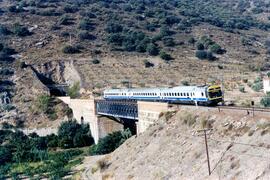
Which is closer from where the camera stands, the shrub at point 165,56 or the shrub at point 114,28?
the shrub at point 165,56

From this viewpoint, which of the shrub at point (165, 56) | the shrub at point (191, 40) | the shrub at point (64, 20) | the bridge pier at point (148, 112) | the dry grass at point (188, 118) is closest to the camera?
the dry grass at point (188, 118)

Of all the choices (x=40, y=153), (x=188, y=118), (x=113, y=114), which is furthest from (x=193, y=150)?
(x=40, y=153)

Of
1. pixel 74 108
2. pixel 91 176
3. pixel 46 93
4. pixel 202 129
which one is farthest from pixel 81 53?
pixel 202 129

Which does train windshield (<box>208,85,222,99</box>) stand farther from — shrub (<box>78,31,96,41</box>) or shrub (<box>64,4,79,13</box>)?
shrub (<box>64,4,79,13</box>)

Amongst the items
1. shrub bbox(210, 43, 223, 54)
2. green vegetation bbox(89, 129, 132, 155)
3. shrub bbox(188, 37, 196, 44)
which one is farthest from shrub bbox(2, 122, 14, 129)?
shrub bbox(188, 37, 196, 44)

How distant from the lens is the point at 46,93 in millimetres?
Answer: 90812

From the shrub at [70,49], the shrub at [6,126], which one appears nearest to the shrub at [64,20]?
the shrub at [70,49]

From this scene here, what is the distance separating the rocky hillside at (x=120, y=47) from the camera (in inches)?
3792

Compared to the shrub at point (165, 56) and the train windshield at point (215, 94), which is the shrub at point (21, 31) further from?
the train windshield at point (215, 94)

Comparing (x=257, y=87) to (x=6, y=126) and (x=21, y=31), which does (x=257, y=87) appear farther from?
(x=21, y=31)

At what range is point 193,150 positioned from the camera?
123 feet

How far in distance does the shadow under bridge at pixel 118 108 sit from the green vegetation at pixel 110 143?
2630mm

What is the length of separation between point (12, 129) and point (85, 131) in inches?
518

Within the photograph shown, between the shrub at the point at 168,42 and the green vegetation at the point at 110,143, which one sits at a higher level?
the shrub at the point at 168,42
